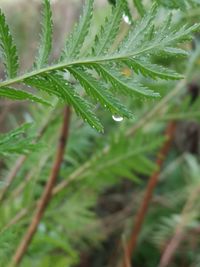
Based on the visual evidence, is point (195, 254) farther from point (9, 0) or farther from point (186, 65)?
point (9, 0)

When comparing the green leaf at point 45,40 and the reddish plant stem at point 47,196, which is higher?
the reddish plant stem at point 47,196

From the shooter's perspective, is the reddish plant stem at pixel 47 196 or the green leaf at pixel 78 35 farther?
the reddish plant stem at pixel 47 196

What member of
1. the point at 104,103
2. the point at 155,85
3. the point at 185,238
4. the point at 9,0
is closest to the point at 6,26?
the point at 104,103

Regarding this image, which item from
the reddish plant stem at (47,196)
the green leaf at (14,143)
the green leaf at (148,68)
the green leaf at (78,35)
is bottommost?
the green leaf at (148,68)

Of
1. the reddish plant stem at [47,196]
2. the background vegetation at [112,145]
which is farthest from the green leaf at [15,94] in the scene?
the reddish plant stem at [47,196]

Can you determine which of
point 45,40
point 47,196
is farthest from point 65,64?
point 47,196

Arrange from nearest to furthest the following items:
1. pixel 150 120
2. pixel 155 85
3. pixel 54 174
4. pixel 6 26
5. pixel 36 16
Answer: pixel 6 26 < pixel 54 174 < pixel 155 85 < pixel 150 120 < pixel 36 16

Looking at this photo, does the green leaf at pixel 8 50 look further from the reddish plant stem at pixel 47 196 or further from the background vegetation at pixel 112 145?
the reddish plant stem at pixel 47 196
